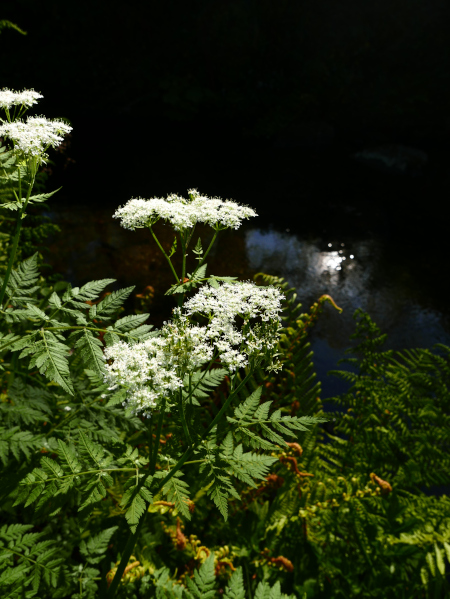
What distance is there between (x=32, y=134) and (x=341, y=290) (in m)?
6.19

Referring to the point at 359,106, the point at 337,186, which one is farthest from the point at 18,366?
the point at 359,106

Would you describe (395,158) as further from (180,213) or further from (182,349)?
(182,349)

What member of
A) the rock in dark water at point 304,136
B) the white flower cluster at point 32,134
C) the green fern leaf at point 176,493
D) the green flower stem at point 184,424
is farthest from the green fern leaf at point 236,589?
the rock in dark water at point 304,136

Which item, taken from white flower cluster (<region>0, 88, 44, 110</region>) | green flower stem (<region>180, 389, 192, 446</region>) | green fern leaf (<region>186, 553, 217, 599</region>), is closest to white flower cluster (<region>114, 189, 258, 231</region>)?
white flower cluster (<region>0, 88, 44, 110</region>)

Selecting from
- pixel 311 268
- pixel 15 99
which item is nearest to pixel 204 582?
pixel 15 99

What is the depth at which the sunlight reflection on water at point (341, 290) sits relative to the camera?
630 cm

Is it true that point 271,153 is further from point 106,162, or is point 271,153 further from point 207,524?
point 207,524

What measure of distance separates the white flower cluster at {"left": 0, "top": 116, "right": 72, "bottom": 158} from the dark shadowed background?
5100 millimetres

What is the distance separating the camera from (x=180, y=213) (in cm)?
196

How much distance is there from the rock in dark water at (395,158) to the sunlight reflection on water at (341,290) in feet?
14.9

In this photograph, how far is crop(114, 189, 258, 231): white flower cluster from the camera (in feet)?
6.22

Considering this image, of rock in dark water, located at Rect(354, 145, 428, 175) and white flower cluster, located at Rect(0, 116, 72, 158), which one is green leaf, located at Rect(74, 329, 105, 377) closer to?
white flower cluster, located at Rect(0, 116, 72, 158)

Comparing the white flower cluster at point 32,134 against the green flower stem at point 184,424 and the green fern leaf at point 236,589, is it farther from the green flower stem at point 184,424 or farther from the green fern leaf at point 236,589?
the green fern leaf at point 236,589

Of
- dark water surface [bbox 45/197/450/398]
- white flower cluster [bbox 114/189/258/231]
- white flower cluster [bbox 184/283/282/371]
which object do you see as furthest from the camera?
dark water surface [bbox 45/197/450/398]
